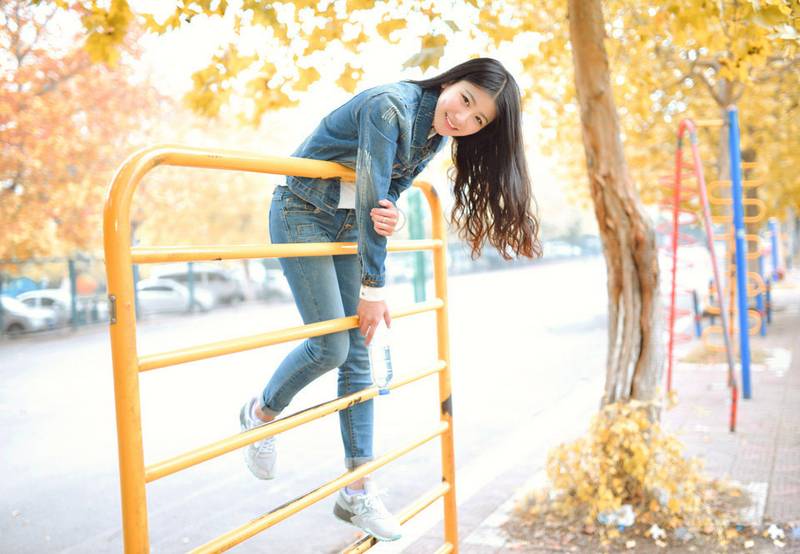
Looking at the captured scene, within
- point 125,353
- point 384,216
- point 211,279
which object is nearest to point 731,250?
point 384,216

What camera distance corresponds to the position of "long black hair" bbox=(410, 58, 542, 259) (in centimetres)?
241

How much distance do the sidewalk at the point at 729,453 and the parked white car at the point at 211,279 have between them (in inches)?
602

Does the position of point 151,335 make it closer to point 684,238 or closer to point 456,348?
point 456,348

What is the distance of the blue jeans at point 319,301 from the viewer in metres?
2.39

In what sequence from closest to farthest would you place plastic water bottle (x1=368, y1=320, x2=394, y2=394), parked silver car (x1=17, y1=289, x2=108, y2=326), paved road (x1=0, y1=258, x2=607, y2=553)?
plastic water bottle (x1=368, y1=320, x2=394, y2=394)
paved road (x1=0, y1=258, x2=607, y2=553)
parked silver car (x1=17, y1=289, x2=108, y2=326)

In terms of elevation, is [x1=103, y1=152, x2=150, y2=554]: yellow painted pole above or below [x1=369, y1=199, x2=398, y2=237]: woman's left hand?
below

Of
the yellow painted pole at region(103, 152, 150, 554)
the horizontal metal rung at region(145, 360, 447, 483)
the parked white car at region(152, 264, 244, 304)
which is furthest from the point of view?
the parked white car at region(152, 264, 244, 304)

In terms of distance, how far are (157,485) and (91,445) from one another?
134cm

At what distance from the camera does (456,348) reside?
10.5 m

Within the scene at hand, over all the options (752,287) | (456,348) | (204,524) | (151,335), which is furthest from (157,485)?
(151,335)

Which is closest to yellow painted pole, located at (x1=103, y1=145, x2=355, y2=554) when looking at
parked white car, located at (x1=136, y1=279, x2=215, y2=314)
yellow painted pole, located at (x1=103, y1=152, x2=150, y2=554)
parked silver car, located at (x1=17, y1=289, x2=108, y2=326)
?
yellow painted pole, located at (x1=103, y1=152, x2=150, y2=554)

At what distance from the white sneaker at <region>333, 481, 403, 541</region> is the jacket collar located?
1.15 meters

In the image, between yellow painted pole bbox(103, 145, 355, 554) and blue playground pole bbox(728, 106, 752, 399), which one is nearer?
yellow painted pole bbox(103, 145, 355, 554)

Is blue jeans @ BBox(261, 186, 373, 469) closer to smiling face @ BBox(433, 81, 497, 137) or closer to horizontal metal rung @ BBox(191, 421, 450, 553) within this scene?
horizontal metal rung @ BBox(191, 421, 450, 553)
